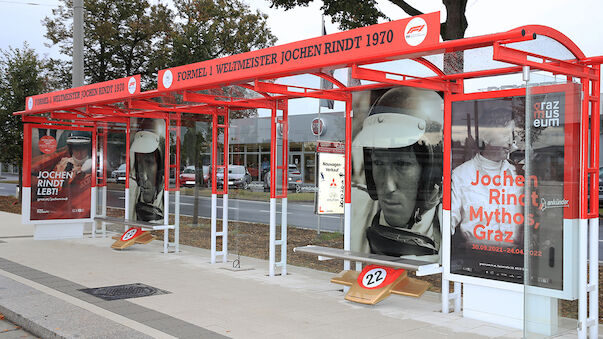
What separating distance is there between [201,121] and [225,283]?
3.99 m

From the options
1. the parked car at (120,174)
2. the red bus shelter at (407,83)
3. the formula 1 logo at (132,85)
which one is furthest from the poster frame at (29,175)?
the formula 1 logo at (132,85)

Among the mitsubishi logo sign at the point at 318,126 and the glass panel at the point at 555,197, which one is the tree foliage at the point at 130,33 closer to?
the mitsubishi logo sign at the point at 318,126

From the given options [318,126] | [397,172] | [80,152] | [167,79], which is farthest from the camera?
[80,152]

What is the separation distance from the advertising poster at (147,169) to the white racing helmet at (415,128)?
5.49 metres

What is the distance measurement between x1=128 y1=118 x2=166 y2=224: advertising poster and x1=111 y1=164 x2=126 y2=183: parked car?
0.50 metres

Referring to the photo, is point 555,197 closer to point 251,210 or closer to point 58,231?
point 251,210

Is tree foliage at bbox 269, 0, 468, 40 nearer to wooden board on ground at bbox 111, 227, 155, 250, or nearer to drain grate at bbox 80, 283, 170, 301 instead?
wooden board on ground at bbox 111, 227, 155, 250

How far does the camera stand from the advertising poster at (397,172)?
270 inches

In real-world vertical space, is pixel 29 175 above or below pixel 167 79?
below

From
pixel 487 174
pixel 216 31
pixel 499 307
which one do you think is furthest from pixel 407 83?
pixel 216 31

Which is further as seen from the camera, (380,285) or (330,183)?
(330,183)

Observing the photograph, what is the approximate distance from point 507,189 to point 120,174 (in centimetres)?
931

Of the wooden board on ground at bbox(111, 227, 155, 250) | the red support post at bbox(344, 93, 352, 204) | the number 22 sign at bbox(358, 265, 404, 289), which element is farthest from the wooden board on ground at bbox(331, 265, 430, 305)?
the wooden board on ground at bbox(111, 227, 155, 250)

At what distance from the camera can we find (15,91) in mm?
20219
